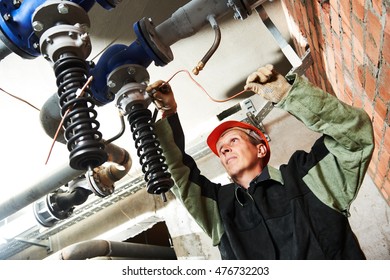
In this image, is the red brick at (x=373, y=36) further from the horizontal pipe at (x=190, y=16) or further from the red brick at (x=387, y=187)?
the red brick at (x=387, y=187)

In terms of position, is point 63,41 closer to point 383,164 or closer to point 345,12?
point 345,12

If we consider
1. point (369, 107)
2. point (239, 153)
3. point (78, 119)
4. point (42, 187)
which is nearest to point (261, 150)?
point (239, 153)

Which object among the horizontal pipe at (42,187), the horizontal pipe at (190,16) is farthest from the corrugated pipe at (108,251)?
the horizontal pipe at (190,16)

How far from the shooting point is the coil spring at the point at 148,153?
0.94 metres

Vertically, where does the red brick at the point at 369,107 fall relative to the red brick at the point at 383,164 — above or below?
above

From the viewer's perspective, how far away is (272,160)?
188 centimetres

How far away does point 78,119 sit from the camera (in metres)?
0.79

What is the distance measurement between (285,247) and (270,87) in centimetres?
45

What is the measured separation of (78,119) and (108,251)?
1.38m

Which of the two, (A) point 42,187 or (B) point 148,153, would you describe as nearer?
(B) point 148,153

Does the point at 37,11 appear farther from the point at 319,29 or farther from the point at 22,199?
the point at 22,199

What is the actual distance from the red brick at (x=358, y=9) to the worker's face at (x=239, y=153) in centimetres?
55

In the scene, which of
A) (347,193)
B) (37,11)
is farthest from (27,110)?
(347,193)

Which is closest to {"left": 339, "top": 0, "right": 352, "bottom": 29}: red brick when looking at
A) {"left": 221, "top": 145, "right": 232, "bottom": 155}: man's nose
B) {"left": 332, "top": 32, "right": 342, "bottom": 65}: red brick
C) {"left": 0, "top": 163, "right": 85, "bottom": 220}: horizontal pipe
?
{"left": 332, "top": 32, "right": 342, "bottom": 65}: red brick
